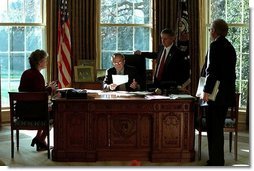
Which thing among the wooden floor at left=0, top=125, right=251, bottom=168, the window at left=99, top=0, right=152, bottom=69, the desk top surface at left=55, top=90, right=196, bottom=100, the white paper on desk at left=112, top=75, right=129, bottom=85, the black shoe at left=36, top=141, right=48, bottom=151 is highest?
the window at left=99, top=0, right=152, bottom=69

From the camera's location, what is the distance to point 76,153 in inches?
166

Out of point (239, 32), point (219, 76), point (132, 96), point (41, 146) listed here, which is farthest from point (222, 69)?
point (239, 32)

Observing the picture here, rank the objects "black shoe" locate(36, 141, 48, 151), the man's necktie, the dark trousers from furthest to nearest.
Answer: the man's necktie
"black shoe" locate(36, 141, 48, 151)
the dark trousers

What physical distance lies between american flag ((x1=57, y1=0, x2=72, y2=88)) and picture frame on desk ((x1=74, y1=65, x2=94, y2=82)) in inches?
4.6

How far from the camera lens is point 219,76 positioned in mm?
3748

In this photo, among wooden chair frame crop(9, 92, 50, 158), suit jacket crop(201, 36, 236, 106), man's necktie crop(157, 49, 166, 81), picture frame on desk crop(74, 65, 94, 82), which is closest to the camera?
suit jacket crop(201, 36, 236, 106)

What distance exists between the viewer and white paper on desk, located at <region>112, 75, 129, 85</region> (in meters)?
4.60

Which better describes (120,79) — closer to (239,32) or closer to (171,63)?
(171,63)

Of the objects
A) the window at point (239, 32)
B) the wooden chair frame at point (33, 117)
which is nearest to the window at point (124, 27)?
the window at point (239, 32)

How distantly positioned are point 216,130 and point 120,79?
50.1 inches

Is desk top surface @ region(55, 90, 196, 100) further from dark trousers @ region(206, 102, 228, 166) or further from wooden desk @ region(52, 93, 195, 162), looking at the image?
dark trousers @ region(206, 102, 228, 166)

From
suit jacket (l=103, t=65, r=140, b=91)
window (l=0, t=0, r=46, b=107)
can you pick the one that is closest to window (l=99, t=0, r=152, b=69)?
window (l=0, t=0, r=46, b=107)

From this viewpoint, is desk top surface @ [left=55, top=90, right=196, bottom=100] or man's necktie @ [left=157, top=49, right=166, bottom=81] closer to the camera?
desk top surface @ [left=55, top=90, right=196, bottom=100]

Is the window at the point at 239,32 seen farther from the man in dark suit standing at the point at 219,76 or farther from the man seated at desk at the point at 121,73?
the man in dark suit standing at the point at 219,76
